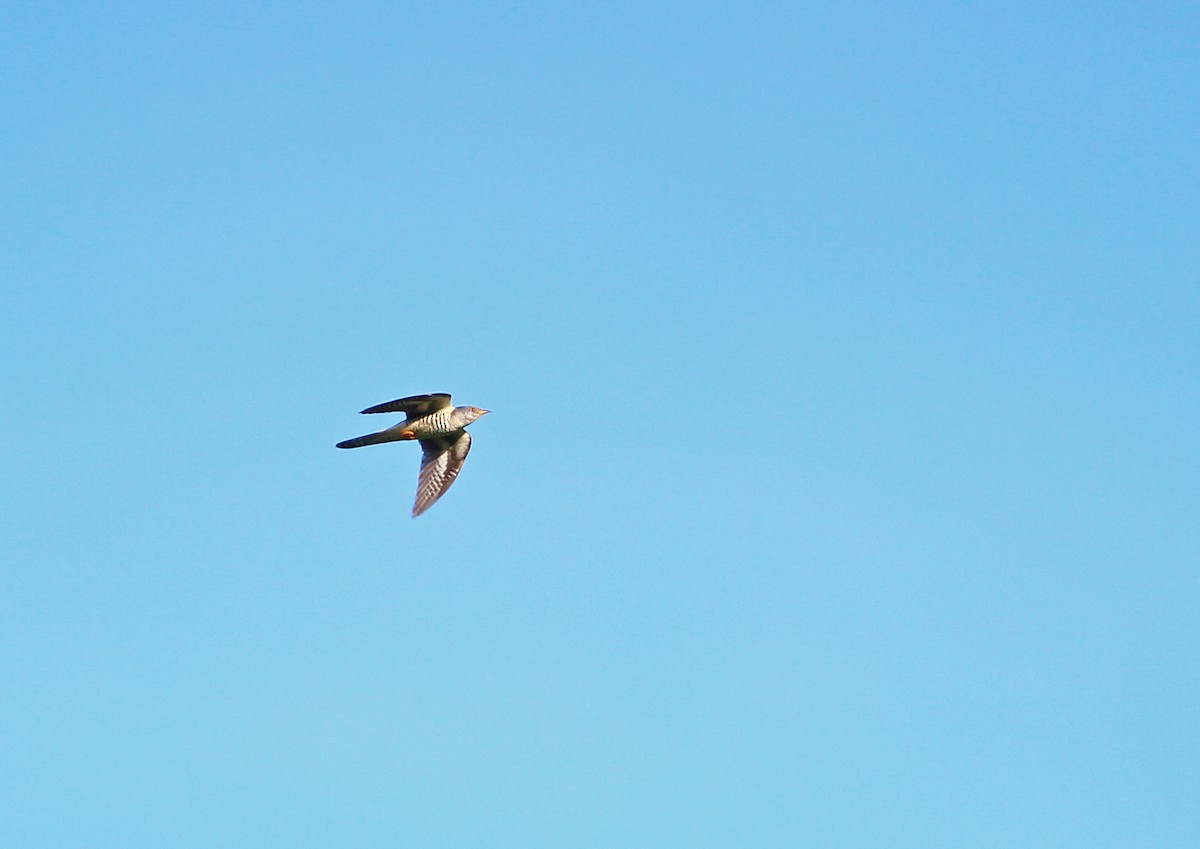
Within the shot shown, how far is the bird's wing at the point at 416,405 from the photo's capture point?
30250mm

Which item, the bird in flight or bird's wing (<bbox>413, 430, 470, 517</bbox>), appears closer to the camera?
the bird in flight

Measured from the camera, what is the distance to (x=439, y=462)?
107ft

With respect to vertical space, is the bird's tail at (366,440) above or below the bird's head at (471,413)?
below

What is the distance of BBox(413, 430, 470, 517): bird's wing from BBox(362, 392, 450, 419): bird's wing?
957mm

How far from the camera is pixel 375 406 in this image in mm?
29922

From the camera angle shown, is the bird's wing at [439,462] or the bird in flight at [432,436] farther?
the bird's wing at [439,462]

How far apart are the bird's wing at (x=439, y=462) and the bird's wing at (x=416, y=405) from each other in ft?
3.14

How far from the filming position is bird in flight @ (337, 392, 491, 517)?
30688 mm

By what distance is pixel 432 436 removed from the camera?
31891 millimetres

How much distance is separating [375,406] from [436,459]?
10.2ft

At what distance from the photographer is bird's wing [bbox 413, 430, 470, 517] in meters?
32.3

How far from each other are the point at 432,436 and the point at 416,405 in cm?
115

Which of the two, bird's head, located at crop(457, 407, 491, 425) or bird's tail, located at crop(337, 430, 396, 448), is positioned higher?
bird's head, located at crop(457, 407, 491, 425)

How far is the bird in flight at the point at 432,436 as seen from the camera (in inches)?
1208
